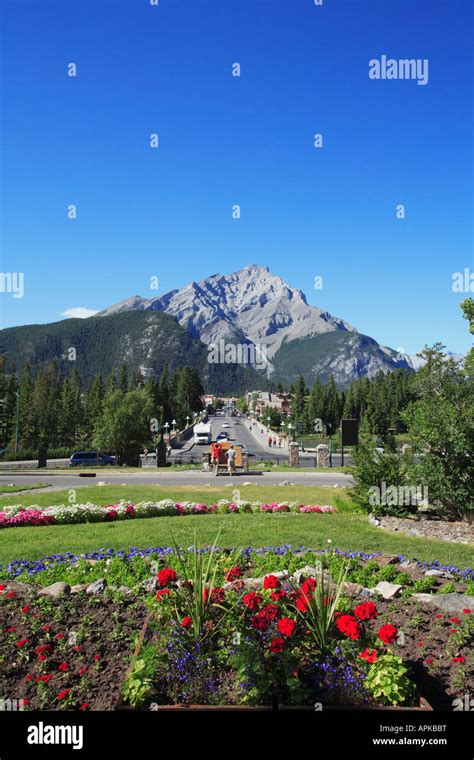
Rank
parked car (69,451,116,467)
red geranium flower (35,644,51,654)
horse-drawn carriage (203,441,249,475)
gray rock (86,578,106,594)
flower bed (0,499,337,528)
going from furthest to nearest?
parked car (69,451,116,467) < horse-drawn carriage (203,441,249,475) < flower bed (0,499,337,528) < gray rock (86,578,106,594) < red geranium flower (35,644,51,654)

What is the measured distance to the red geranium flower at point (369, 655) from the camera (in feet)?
16.5

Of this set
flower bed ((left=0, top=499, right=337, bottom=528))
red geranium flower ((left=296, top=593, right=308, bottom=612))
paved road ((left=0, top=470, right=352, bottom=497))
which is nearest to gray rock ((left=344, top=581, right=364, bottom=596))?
red geranium flower ((left=296, top=593, right=308, bottom=612))

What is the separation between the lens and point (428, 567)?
28.2 ft

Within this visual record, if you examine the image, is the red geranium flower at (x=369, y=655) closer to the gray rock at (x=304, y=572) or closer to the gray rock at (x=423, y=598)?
the gray rock at (x=423, y=598)

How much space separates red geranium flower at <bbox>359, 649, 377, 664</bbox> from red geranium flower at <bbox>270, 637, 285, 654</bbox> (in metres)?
0.75

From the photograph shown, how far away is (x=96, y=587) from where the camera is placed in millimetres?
7305

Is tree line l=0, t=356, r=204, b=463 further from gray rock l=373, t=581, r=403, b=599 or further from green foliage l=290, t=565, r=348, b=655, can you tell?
green foliage l=290, t=565, r=348, b=655

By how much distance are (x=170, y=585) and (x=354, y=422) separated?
23576mm

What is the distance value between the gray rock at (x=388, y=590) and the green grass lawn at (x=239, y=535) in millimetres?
2336

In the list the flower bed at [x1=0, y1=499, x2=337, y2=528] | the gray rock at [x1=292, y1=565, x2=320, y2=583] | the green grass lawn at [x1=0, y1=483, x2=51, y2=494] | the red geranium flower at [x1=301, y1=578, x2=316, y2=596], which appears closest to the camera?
the red geranium flower at [x1=301, y1=578, x2=316, y2=596]

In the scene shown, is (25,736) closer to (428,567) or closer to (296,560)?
(296,560)

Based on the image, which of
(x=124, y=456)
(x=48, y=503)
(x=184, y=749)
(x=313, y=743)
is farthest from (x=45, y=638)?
(x=124, y=456)

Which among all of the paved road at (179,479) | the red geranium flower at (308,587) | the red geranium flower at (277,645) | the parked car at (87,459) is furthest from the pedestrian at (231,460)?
the red geranium flower at (277,645)

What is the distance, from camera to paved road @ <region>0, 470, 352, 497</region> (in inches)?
987
